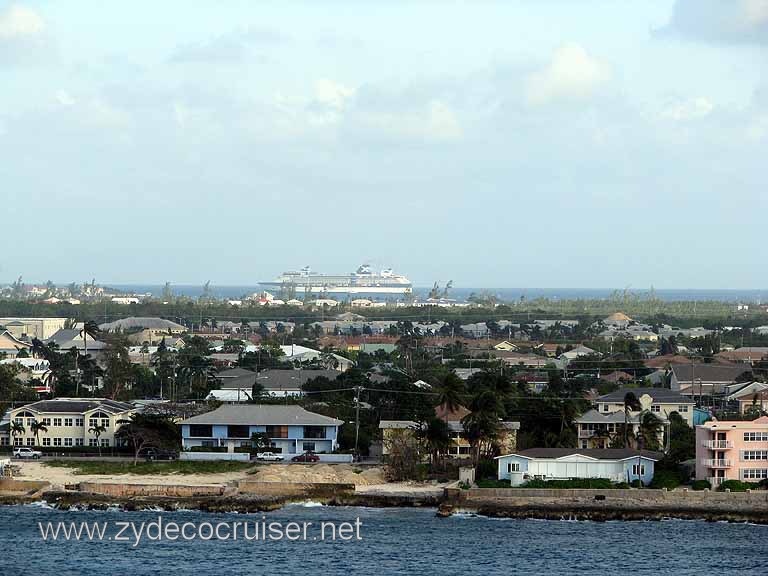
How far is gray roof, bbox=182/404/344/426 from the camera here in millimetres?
55406

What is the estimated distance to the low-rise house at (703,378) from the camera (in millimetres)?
73250

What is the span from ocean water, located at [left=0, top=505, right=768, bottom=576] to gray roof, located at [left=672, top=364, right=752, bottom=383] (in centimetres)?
3127

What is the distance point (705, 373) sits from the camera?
75750 mm

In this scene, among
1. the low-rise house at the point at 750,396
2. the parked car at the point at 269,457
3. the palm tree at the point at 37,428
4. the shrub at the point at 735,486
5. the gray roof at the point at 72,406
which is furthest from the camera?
the low-rise house at the point at 750,396

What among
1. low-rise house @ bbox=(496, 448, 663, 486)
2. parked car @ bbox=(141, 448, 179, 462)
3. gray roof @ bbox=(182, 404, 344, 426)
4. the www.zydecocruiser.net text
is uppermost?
gray roof @ bbox=(182, 404, 344, 426)

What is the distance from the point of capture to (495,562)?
38281 mm

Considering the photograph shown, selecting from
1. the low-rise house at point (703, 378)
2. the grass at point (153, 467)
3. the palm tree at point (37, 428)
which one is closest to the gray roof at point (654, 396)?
the low-rise house at point (703, 378)

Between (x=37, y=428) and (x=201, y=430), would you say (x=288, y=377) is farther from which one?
(x=37, y=428)

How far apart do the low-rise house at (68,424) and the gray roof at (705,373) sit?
31.2m

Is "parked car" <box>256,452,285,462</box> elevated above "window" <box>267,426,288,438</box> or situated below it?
below

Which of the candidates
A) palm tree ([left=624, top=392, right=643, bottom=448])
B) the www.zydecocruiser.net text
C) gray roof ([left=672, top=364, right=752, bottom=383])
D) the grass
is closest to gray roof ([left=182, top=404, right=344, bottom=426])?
the grass

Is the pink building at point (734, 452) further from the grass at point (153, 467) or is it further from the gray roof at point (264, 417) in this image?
the grass at point (153, 467)

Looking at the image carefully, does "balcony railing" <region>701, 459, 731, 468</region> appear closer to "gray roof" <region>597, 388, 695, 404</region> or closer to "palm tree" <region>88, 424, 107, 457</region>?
"gray roof" <region>597, 388, 695, 404</region>

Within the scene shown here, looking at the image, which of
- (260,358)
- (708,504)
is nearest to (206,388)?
(260,358)
